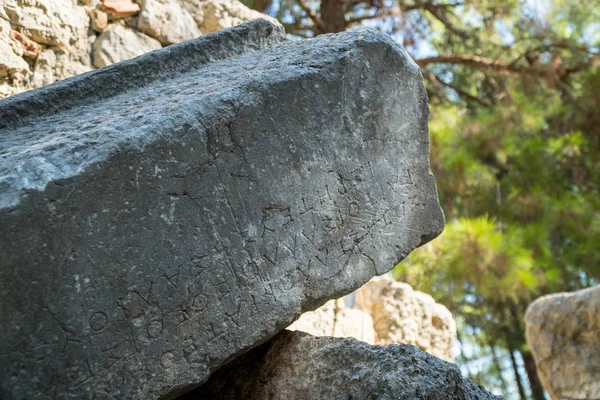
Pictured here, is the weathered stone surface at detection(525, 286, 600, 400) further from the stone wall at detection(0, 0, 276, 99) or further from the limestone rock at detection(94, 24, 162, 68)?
the limestone rock at detection(94, 24, 162, 68)

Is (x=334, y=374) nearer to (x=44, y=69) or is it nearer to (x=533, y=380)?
(x=44, y=69)

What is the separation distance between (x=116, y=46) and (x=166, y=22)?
252mm

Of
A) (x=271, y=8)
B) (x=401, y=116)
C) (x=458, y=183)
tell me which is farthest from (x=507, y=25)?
(x=401, y=116)

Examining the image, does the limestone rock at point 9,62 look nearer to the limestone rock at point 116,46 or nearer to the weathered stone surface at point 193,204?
the limestone rock at point 116,46

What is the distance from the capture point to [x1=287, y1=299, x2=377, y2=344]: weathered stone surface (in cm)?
295

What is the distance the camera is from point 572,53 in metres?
6.09

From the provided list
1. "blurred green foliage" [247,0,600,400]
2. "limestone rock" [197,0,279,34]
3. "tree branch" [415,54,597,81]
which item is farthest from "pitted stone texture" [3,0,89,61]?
"tree branch" [415,54,597,81]

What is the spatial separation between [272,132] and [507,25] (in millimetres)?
4565

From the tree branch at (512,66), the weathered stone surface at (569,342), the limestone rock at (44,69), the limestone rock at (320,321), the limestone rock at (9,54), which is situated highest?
the limestone rock at (9,54)

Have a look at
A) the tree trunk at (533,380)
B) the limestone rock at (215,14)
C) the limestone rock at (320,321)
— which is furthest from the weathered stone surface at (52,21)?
the tree trunk at (533,380)

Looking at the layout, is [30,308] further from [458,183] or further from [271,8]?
[458,183]

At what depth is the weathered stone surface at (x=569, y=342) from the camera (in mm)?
4082

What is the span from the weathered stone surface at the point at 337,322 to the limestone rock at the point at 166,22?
117 cm

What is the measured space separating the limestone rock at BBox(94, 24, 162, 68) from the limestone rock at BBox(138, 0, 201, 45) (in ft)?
0.21
